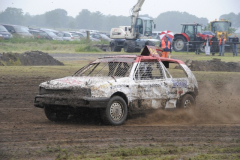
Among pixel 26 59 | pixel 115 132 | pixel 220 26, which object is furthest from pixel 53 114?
pixel 220 26

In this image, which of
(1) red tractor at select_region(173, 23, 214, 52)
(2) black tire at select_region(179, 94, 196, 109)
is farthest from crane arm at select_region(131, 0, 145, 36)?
(2) black tire at select_region(179, 94, 196, 109)

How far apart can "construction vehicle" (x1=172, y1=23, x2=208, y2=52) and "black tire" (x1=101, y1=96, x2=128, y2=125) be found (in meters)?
28.0

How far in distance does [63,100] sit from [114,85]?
1.00 metres

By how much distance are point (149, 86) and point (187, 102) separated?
1.38 meters

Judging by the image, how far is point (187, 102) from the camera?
30.5 ft

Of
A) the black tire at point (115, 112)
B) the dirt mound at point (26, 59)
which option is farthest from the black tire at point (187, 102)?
the dirt mound at point (26, 59)

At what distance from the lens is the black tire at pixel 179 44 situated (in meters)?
35.4

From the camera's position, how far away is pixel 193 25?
3569 centimetres

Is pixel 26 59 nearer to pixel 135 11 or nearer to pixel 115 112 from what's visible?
pixel 115 112

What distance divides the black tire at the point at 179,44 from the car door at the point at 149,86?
26.9 metres

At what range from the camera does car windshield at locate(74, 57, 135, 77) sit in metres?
8.34

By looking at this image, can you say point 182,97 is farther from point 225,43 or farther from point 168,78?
point 225,43

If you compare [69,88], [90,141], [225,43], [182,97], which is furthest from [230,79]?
[225,43]

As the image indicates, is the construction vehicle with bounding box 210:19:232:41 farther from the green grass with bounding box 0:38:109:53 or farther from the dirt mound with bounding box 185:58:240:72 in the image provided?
the dirt mound with bounding box 185:58:240:72
